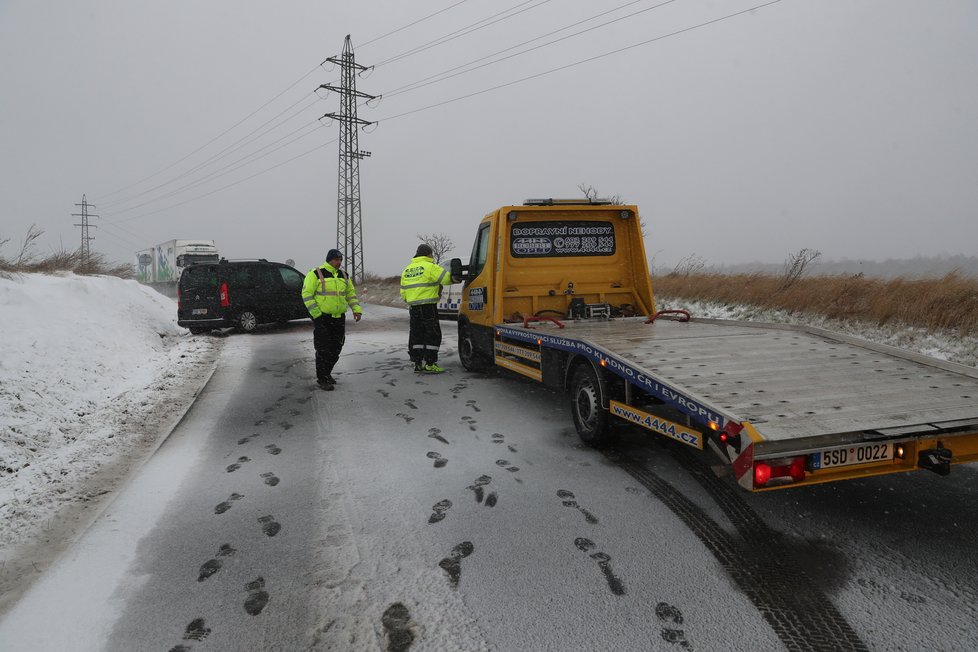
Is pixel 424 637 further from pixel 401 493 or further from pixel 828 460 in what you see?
pixel 828 460

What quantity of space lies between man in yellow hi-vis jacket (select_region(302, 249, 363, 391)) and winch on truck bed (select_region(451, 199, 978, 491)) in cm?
148

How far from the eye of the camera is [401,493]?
3738mm

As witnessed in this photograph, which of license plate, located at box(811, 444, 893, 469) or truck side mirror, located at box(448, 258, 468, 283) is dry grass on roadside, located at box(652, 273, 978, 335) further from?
license plate, located at box(811, 444, 893, 469)

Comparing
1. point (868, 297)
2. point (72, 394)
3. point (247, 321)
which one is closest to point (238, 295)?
point (247, 321)

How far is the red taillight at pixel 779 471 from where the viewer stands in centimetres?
261

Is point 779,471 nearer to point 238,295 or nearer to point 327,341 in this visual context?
point 327,341

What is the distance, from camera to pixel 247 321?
526 inches

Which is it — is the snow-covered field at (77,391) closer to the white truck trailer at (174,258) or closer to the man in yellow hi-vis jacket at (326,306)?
the man in yellow hi-vis jacket at (326,306)

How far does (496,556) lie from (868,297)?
903 cm

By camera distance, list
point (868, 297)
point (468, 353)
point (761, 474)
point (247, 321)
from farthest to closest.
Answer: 1. point (247, 321)
2. point (868, 297)
3. point (468, 353)
4. point (761, 474)

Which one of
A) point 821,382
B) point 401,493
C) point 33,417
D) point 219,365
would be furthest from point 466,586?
point 219,365

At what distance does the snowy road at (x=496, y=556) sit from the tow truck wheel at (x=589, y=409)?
12 cm

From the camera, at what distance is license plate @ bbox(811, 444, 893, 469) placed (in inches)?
106

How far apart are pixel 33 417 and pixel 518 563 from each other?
475 centimetres
